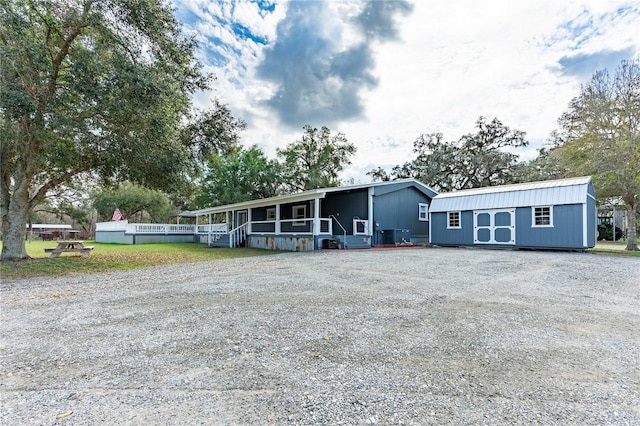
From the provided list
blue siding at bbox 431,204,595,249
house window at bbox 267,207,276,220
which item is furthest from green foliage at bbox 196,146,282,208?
blue siding at bbox 431,204,595,249

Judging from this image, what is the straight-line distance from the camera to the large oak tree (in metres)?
7.26

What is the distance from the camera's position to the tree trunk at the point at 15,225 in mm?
9602

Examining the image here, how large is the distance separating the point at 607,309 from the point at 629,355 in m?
1.98

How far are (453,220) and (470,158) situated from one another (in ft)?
46.6

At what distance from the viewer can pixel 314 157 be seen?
93.1 feet

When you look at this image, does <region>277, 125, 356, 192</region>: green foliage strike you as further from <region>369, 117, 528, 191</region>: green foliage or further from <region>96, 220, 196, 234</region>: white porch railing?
<region>96, 220, 196, 234</region>: white porch railing

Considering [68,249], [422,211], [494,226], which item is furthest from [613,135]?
[68,249]

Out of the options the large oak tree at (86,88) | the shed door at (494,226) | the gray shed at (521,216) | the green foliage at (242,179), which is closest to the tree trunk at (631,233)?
the gray shed at (521,216)

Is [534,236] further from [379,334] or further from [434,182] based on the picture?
[434,182]

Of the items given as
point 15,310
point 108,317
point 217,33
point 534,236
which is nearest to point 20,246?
point 15,310

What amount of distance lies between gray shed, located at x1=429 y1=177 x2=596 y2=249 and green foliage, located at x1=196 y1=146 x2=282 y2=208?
15270 millimetres

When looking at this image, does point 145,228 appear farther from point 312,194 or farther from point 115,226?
point 312,194

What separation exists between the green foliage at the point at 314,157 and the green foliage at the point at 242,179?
4.74ft

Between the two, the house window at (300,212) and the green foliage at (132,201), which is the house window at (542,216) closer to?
the house window at (300,212)
